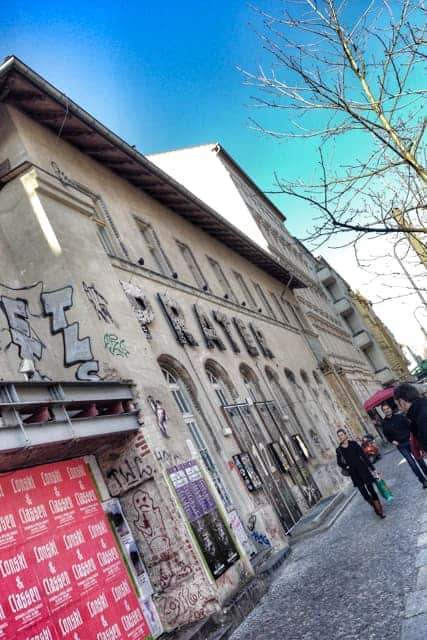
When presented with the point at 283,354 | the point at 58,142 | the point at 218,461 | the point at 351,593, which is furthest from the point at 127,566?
the point at 283,354

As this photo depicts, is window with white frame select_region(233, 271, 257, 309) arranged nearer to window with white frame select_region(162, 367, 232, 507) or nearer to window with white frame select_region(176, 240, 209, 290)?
window with white frame select_region(176, 240, 209, 290)

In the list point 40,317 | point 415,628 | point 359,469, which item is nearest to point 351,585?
point 415,628

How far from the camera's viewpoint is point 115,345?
884 centimetres

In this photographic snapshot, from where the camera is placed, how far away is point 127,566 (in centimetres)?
735

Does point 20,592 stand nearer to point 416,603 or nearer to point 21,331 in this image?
point 416,603

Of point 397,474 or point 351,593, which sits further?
point 397,474

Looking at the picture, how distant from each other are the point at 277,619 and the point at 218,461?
15.9 feet

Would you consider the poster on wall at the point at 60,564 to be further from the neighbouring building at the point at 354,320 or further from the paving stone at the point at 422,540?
the neighbouring building at the point at 354,320

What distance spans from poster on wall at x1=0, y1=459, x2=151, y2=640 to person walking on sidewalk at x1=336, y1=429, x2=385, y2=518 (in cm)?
441

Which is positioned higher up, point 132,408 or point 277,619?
point 132,408

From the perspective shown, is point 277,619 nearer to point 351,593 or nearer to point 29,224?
point 351,593

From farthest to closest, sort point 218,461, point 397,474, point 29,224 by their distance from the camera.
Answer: point 397,474 < point 218,461 < point 29,224

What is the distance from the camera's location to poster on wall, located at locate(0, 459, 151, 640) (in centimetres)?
549

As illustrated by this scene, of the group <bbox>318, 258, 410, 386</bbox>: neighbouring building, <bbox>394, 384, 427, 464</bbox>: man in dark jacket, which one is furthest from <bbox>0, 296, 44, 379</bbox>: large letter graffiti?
<bbox>318, 258, 410, 386</bbox>: neighbouring building
